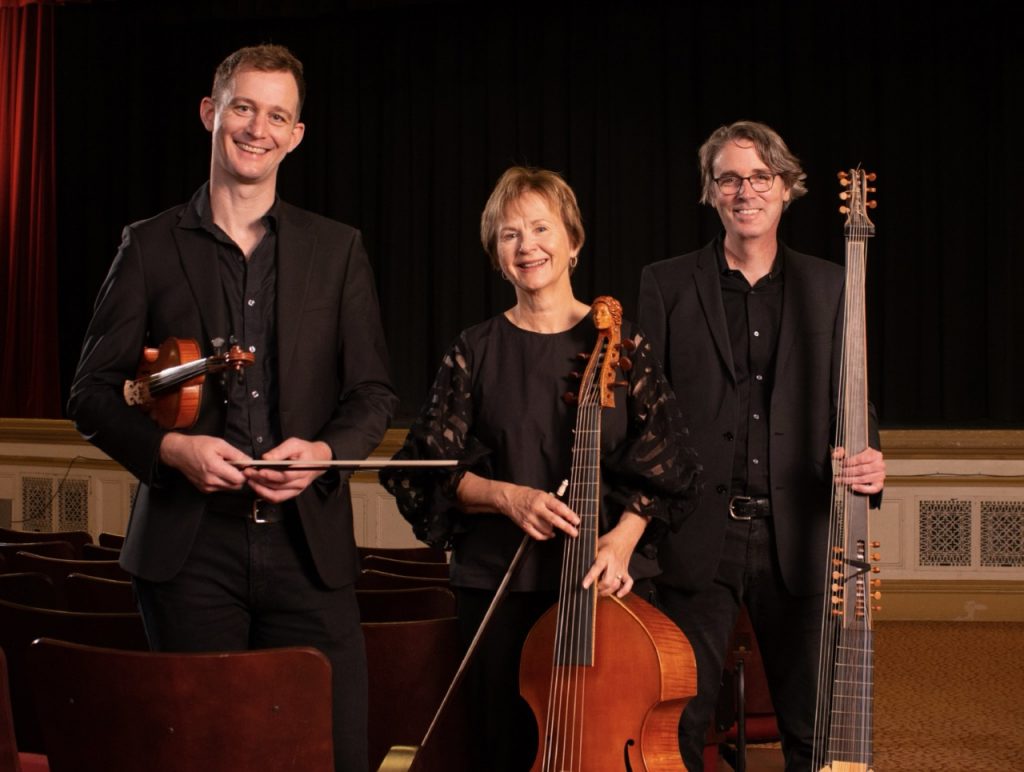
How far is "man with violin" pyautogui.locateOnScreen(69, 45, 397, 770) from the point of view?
1895mm

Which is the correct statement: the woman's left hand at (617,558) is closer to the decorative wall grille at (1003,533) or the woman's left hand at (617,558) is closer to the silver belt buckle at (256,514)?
the silver belt buckle at (256,514)

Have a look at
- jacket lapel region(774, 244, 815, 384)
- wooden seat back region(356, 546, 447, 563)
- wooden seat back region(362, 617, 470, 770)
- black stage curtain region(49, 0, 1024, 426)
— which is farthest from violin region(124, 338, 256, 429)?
black stage curtain region(49, 0, 1024, 426)

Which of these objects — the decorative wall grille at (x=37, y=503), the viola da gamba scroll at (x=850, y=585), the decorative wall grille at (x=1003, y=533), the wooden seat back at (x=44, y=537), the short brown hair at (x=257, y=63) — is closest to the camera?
the short brown hair at (x=257, y=63)

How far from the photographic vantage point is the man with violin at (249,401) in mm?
1895

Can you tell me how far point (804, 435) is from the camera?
2.47m

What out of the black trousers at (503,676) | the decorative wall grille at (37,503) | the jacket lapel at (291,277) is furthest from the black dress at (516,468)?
the decorative wall grille at (37,503)

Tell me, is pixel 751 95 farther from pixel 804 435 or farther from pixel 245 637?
pixel 245 637

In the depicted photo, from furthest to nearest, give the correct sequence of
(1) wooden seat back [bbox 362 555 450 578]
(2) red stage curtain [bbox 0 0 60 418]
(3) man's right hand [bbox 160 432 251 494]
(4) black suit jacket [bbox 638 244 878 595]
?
(2) red stage curtain [bbox 0 0 60 418] → (1) wooden seat back [bbox 362 555 450 578] → (4) black suit jacket [bbox 638 244 878 595] → (3) man's right hand [bbox 160 432 251 494]

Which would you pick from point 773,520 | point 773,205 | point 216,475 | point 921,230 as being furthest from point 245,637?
point 921,230

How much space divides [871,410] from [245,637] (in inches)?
54.3

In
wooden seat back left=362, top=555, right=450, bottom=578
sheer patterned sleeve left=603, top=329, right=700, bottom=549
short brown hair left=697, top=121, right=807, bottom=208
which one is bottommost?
wooden seat back left=362, top=555, right=450, bottom=578

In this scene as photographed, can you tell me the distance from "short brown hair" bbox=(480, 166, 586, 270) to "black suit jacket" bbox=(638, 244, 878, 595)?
39 cm

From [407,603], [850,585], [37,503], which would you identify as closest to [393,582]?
[407,603]

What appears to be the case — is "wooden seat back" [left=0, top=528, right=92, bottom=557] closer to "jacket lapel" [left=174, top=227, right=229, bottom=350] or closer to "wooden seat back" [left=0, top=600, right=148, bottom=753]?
"wooden seat back" [left=0, top=600, right=148, bottom=753]
